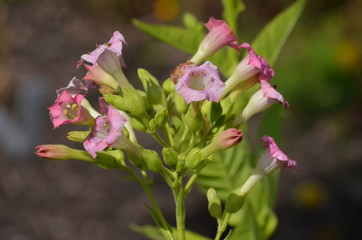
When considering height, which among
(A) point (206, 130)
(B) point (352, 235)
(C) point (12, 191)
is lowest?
(B) point (352, 235)

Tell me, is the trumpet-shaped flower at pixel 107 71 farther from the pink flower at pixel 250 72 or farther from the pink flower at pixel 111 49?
the pink flower at pixel 250 72

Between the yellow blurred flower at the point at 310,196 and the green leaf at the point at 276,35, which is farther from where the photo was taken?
the yellow blurred flower at the point at 310,196

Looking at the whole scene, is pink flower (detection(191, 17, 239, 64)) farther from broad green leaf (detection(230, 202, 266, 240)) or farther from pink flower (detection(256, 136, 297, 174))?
broad green leaf (detection(230, 202, 266, 240))

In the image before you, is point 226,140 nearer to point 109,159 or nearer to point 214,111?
point 214,111

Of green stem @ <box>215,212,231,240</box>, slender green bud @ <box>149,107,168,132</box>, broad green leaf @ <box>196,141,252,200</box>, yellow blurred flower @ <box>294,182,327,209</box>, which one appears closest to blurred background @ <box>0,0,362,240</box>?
yellow blurred flower @ <box>294,182,327,209</box>

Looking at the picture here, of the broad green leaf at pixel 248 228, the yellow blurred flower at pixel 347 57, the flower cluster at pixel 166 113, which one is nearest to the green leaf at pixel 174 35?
the flower cluster at pixel 166 113

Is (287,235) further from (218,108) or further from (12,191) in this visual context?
(218,108)

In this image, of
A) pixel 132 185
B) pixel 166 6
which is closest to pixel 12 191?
pixel 132 185

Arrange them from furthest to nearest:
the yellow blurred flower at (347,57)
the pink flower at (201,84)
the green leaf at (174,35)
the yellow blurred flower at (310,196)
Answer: the yellow blurred flower at (347,57), the yellow blurred flower at (310,196), the green leaf at (174,35), the pink flower at (201,84)
